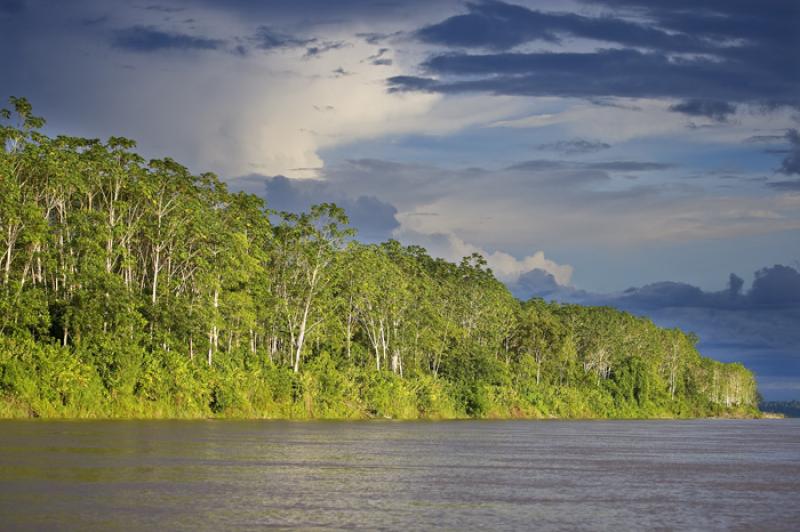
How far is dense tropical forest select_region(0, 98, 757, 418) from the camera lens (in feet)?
188

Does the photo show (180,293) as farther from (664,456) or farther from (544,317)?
(544,317)

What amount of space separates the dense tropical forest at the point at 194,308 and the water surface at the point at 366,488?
25292 mm

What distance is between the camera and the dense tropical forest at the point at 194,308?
57.3 m

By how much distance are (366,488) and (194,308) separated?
50.6 m

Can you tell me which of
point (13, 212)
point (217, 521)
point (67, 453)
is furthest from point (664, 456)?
point (13, 212)

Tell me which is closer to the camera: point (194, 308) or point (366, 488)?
point (366, 488)

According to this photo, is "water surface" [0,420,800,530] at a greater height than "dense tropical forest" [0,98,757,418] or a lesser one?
lesser

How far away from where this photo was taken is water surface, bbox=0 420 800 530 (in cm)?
1462

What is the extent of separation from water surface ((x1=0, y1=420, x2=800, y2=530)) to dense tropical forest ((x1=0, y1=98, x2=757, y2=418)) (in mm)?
25292

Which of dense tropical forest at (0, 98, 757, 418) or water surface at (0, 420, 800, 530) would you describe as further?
dense tropical forest at (0, 98, 757, 418)

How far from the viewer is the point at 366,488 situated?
19375mm

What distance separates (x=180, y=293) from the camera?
7481cm

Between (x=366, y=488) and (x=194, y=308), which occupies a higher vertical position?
(x=194, y=308)

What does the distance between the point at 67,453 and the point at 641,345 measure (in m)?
156
